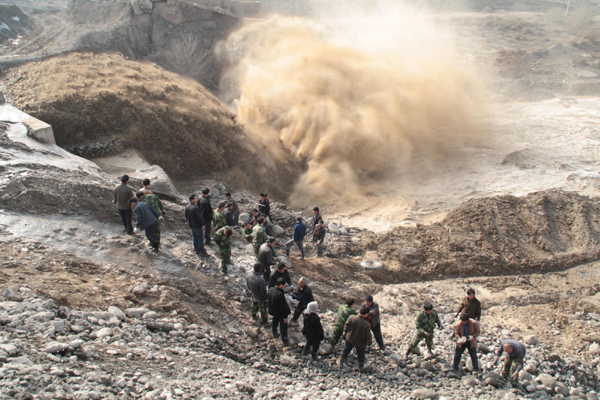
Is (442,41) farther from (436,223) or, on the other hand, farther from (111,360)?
(111,360)

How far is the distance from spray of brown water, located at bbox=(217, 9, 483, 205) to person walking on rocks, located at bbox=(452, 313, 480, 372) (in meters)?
9.76

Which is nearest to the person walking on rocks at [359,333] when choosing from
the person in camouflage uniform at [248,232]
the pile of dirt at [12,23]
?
the person in camouflage uniform at [248,232]

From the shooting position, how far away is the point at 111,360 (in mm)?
4848

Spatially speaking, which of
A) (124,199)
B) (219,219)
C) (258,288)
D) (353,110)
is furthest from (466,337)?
(353,110)

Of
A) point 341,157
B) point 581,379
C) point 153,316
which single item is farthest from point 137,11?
point 581,379

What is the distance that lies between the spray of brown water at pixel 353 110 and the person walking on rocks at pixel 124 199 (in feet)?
27.3

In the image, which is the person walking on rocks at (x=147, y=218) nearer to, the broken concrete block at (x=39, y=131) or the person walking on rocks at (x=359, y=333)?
the person walking on rocks at (x=359, y=333)

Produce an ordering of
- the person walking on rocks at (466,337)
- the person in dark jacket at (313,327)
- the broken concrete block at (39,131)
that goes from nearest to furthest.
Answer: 1. the person in dark jacket at (313,327)
2. the person walking on rocks at (466,337)
3. the broken concrete block at (39,131)

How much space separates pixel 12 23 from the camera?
2802 cm

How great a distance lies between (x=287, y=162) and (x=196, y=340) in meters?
12.4

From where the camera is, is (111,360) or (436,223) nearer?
(111,360)

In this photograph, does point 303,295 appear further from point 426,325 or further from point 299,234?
point 299,234

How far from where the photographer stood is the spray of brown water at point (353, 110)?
58.7 feet

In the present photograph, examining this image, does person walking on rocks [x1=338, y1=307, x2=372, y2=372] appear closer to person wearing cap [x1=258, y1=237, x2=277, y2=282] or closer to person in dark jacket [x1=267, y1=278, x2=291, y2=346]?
person in dark jacket [x1=267, y1=278, x2=291, y2=346]
